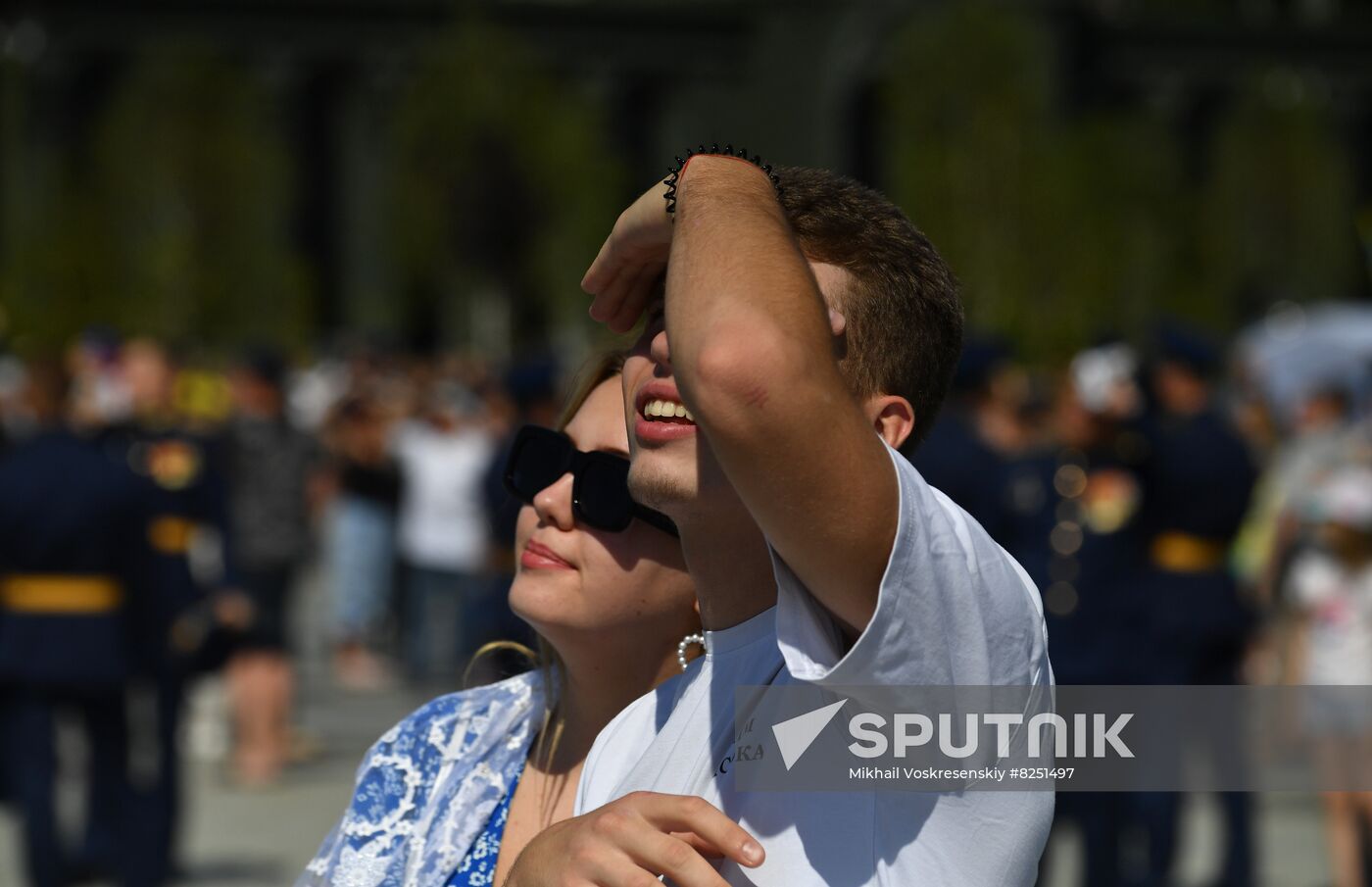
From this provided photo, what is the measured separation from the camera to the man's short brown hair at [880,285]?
1.69 m

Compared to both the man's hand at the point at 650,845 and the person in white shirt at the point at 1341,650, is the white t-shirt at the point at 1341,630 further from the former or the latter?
the man's hand at the point at 650,845

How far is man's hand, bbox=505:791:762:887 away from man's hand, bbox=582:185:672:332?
0.54 m

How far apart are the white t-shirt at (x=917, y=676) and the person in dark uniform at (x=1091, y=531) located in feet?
19.2

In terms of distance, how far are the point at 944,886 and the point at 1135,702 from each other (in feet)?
2.09

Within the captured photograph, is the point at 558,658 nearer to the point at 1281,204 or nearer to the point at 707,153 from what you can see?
the point at 707,153

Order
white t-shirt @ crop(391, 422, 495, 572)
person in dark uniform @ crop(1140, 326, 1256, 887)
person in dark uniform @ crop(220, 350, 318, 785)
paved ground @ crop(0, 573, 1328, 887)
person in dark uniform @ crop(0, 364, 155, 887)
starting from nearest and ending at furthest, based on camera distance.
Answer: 1. person in dark uniform @ crop(0, 364, 155, 887)
2. person in dark uniform @ crop(1140, 326, 1256, 887)
3. paved ground @ crop(0, 573, 1328, 887)
4. person in dark uniform @ crop(220, 350, 318, 785)
5. white t-shirt @ crop(391, 422, 495, 572)

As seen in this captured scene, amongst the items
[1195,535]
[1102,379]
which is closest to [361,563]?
[1102,379]

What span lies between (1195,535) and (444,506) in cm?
662

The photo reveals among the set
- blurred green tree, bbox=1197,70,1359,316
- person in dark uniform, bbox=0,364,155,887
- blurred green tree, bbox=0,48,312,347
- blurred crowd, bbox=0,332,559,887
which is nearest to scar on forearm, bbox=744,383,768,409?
blurred crowd, bbox=0,332,559,887

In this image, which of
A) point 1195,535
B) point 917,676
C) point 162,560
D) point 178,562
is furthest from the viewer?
point 178,562

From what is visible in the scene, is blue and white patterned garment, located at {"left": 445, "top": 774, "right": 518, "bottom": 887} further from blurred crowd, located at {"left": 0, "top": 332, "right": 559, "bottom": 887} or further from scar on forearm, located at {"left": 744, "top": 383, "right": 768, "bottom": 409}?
scar on forearm, located at {"left": 744, "top": 383, "right": 768, "bottom": 409}

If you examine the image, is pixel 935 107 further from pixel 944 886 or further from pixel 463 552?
pixel 944 886

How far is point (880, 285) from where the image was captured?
1.71 meters

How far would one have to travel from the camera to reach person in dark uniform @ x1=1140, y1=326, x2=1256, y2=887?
7.52m
